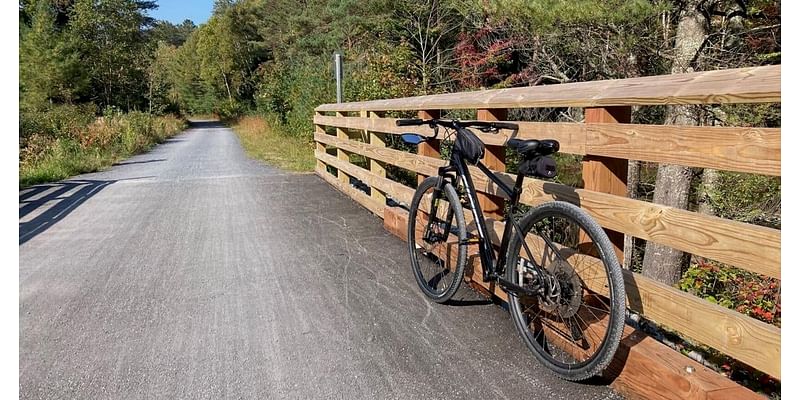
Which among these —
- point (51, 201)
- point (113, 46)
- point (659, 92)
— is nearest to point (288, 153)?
point (51, 201)

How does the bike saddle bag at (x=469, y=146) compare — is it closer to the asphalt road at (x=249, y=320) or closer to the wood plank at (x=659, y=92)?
the wood plank at (x=659, y=92)

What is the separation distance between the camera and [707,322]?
2.19m

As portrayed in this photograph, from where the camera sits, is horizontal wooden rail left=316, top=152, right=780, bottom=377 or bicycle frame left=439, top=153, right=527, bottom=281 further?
bicycle frame left=439, top=153, right=527, bottom=281

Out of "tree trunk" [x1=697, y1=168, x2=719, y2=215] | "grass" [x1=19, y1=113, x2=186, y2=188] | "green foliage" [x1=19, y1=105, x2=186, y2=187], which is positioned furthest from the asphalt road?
"green foliage" [x1=19, y1=105, x2=186, y2=187]

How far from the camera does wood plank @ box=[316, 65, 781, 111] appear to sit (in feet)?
6.38

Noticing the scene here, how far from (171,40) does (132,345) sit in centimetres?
10678

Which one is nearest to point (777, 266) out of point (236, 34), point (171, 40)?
point (236, 34)

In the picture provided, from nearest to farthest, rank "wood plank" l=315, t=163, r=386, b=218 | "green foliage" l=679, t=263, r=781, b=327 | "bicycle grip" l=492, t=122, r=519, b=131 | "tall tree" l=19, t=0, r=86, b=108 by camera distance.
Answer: "bicycle grip" l=492, t=122, r=519, b=131, "green foliage" l=679, t=263, r=781, b=327, "wood plank" l=315, t=163, r=386, b=218, "tall tree" l=19, t=0, r=86, b=108

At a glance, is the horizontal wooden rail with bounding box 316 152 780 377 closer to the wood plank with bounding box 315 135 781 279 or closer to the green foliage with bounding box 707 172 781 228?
the wood plank with bounding box 315 135 781 279

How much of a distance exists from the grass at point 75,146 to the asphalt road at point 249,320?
5.97 m

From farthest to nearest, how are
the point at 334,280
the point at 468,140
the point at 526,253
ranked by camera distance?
1. the point at 334,280
2. the point at 468,140
3. the point at 526,253

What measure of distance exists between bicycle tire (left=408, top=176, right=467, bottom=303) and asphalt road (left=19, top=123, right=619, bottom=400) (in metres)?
0.13
